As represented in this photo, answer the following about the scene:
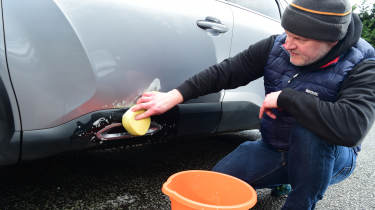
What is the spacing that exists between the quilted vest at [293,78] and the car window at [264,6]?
57cm

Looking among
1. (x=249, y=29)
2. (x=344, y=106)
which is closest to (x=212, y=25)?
(x=249, y=29)

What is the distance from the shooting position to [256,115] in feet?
5.96

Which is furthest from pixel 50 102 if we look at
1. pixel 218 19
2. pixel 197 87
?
pixel 218 19

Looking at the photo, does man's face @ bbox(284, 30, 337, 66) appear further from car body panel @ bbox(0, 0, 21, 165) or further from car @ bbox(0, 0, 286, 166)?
car body panel @ bbox(0, 0, 21, 165)

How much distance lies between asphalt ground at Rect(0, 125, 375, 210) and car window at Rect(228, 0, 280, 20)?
812 mm

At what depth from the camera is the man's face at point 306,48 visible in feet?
3.55

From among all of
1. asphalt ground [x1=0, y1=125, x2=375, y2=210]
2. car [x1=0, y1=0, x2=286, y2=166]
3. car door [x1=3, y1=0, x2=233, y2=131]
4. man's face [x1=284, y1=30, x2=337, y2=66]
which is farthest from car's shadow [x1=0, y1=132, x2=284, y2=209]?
man's face [x1=284, y1=30, x2=337, y2=66]

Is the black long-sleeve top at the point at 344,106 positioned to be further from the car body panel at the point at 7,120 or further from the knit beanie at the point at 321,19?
the car body panel at the point at 7,120

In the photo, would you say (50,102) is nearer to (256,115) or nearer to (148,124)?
(148,124)

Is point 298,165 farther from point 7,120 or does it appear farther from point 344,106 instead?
point 7,120

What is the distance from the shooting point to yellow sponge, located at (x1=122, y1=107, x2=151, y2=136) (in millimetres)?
1207


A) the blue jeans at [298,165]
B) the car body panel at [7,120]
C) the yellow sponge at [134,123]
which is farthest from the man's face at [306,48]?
the car body panel at [7,120]

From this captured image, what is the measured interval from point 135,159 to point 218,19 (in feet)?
3.17

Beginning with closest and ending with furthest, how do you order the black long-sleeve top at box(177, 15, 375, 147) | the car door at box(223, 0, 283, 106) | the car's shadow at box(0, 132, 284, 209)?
1. the black long-sleeve top at box(177, 15, 375, 147)
2. the car's shadow at box(0, 132, 284, 209)
3. the car door at box(223, 0, 283, 106)
